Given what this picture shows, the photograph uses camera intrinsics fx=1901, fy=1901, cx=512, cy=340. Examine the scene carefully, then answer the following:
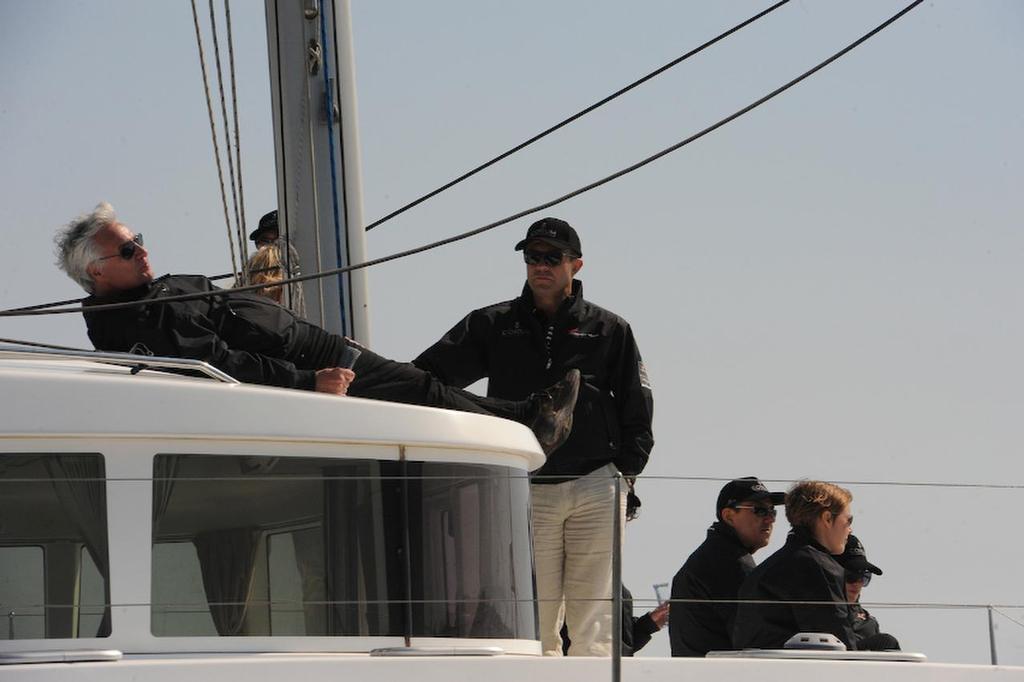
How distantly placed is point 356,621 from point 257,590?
33 cm

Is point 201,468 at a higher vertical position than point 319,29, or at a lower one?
lower

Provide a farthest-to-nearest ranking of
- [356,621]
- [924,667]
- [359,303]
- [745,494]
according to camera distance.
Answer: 1. [359,303]
2. [745,494]
3. [924,667]
4. [356,621]

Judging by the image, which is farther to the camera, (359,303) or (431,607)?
(359,303)

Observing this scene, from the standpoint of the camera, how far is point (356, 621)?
5688 millimetres

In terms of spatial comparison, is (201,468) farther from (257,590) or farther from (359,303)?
(359,303)

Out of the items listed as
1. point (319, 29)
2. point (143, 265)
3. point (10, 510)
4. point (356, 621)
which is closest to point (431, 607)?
point (356, 621)

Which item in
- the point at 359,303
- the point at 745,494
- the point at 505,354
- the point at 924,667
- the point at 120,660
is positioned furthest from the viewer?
the point at 359,303

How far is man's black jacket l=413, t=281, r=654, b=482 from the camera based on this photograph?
285 inches

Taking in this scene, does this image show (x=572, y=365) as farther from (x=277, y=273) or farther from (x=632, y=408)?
(x=277, y=273)

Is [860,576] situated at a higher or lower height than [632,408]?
A: lower

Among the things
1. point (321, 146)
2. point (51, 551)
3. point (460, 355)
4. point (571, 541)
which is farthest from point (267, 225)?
point (51, 551)

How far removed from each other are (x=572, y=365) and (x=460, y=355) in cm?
48

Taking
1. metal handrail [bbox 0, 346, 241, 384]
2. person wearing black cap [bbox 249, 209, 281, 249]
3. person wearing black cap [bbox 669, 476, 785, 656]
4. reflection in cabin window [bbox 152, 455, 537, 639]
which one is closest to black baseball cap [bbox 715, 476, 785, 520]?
person wearing black cap [bbox 669, 476, 785, 656]

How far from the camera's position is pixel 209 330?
6.79 meters
